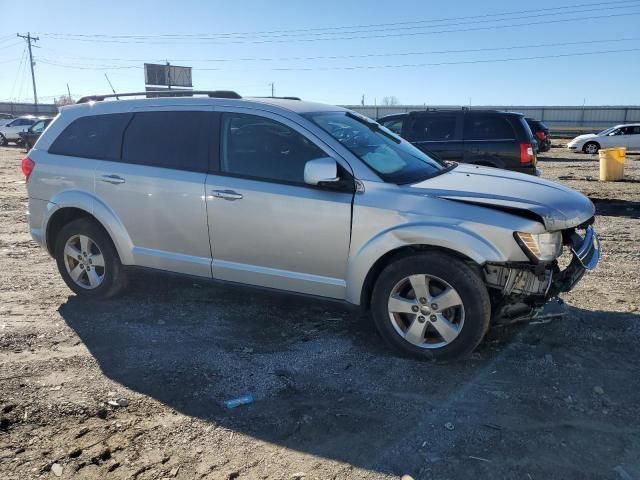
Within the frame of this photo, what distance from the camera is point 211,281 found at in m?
4.55

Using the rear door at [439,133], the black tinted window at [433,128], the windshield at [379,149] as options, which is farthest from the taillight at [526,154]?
the windshield at [379,149]

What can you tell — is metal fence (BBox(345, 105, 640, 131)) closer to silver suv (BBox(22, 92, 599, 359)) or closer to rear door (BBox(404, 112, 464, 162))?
rear door (BBox(404, 112, 464, 162))

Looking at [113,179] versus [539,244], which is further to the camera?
[113,179]

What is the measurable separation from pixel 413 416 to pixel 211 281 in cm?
212

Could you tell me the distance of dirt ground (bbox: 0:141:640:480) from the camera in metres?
2.84

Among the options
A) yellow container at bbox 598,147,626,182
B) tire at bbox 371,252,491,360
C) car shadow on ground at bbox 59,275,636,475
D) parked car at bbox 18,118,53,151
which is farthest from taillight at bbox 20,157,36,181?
parked car at bbox 18,118,53,151

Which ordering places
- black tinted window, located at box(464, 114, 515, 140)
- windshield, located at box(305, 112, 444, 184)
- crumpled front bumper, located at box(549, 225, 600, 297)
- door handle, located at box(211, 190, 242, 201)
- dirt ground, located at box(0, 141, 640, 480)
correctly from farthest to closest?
black tinted window, located at box(464, 114, 515, 140) < door handle, located at box(211, 190, 242, 201) < windshield, located at box(305, 112, 444, 184) < crumpled front bumper, located at box(549, 225, 600, 297) < dirt ground, located at box(0, 141, 640, 480)

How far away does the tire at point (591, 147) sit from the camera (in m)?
25.1

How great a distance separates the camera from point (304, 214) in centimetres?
400

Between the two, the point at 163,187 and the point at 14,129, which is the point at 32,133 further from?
the point at 163,187

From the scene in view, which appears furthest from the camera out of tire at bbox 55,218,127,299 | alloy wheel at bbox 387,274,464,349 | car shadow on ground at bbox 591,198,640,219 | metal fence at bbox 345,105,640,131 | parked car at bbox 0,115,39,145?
metal fence at bbox 345,105,640,131

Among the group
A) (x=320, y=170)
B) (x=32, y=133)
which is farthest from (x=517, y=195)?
(x=32, y=133)

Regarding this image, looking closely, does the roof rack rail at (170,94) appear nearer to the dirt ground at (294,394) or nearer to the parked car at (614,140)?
the dirt ground at (294,394)

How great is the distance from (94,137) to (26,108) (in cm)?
6432
